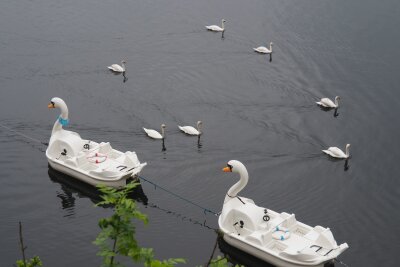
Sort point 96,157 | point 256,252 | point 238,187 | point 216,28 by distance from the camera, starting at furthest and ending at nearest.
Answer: point 216,28, point 96,157, point 238,187, point 256,252

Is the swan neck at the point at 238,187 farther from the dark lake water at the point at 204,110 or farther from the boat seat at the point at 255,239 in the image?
the dark lake water at the point at 204,110

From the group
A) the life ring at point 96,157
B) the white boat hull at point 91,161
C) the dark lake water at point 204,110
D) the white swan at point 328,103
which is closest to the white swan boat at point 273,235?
the dark lake water at point 204,110

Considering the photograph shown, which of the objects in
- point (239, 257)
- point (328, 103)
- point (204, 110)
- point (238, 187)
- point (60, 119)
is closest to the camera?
point (239, 257)

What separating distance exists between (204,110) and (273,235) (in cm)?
1761

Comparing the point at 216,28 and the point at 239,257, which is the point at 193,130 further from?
the point at 216,28

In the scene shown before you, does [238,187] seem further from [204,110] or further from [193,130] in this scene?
[204,110]

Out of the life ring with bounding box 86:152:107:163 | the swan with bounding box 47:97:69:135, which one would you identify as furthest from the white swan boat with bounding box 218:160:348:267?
the swan with bounding box 47:97:69:135

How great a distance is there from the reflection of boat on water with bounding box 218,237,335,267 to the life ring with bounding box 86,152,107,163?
9351 mm

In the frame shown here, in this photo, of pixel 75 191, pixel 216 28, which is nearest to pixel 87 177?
pixel 75 191

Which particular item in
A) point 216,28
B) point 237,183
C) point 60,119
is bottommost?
point 60,119

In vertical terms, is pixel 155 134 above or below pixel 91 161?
above

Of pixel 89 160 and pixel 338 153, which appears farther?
pixel 338 153

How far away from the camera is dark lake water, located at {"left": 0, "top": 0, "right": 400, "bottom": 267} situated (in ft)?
115

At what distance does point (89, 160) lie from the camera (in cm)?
3856
